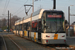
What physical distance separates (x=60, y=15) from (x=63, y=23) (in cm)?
77

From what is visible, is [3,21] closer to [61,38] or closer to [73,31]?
[73,31]

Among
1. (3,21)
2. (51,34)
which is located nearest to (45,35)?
(51,34)

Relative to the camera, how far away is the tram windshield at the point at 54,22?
562 inches

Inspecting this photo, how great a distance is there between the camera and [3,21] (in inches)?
6412

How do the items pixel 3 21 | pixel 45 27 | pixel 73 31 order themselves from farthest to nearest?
pixel 3 21, pixel 73 31, pixel 45 27

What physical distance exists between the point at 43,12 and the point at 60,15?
153 cm

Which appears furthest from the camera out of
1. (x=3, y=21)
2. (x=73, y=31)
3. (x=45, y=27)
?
(x=3, y=21)

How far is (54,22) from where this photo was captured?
565 inches

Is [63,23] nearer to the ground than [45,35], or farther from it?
farther from it

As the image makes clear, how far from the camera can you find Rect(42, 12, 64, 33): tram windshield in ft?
A: 46.8

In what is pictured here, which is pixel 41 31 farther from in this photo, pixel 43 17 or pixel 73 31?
pixel 73 31

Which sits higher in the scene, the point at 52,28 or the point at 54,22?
the point at 54,22

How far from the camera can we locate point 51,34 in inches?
561

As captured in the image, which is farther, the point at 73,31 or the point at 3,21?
the point at 3,21
